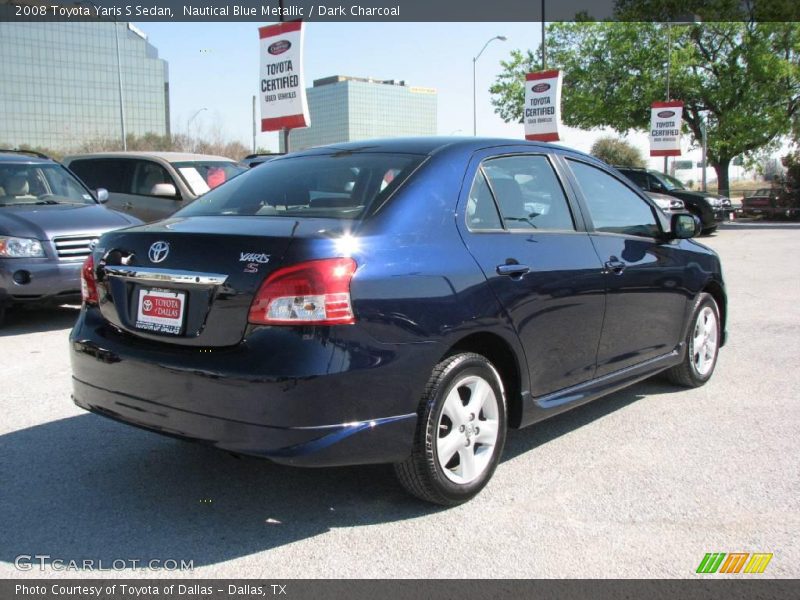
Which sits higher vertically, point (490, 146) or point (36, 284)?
point (490, 146)

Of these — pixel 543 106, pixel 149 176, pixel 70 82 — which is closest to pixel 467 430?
pixel 149 176

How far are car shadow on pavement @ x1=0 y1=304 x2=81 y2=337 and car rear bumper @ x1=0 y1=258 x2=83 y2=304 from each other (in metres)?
0.44

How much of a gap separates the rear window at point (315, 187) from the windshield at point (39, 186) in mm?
5291

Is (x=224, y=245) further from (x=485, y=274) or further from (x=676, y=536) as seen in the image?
(x=676, y=536)

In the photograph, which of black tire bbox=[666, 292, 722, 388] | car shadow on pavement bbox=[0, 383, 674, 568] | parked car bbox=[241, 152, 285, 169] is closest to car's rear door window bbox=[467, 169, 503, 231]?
car shadow on pavement bbox=[0, 383, 674, 568]

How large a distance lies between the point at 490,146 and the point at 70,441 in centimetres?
286

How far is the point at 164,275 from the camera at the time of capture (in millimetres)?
3242

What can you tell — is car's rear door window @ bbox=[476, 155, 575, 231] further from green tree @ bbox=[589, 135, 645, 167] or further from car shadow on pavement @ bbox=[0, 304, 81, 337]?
green tree @ bbox=[589, 135, 645, 167]

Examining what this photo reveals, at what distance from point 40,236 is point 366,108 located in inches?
1023

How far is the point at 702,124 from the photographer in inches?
1438

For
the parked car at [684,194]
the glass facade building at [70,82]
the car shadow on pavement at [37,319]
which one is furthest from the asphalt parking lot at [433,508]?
the glass facade building at [70,82]

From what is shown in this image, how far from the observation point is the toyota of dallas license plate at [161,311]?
3.21 metres

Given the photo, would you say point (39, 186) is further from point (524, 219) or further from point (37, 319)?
point (524, 219)

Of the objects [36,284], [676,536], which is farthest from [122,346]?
[36,284]
